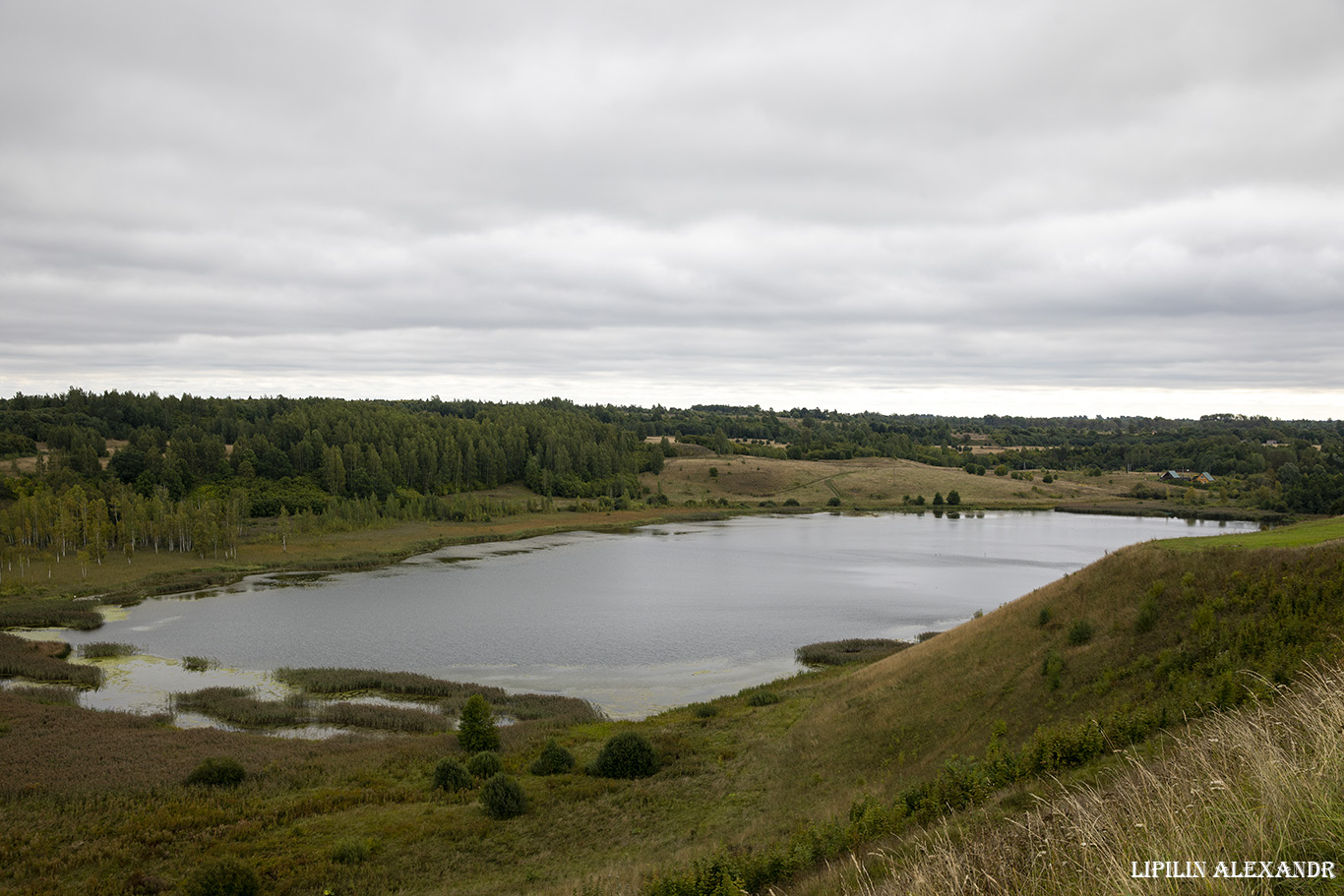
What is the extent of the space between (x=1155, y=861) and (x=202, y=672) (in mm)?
42435

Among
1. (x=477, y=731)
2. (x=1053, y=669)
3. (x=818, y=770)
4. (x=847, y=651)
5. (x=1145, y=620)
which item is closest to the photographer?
(x=1145, y=620)

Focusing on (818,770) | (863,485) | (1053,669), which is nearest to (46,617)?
(818,770)

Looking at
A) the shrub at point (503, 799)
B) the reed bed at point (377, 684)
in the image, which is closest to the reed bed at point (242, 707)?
the reed bed at point (377, 684)

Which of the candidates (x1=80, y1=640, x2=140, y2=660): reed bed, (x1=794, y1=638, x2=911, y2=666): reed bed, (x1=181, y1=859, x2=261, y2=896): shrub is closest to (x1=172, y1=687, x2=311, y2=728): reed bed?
(x1=80, y1=640, x2=140, y2=660): reed bed

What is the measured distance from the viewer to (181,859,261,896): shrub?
13.8 meters

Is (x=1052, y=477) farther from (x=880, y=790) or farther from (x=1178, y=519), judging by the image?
(x=880, y=790)

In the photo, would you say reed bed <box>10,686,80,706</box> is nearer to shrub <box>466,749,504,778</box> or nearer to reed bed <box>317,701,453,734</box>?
reed bed <box>317,701,453,734</box>

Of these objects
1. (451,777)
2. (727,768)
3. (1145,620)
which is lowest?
(727,768)

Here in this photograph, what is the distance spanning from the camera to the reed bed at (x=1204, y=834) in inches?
198

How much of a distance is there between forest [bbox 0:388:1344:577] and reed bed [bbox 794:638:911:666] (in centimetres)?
6055

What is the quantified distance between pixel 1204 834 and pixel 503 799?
1718cm

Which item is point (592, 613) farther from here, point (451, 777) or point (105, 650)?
point (451, 777)

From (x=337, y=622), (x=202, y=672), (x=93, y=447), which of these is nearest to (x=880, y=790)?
(x=202, y=672)

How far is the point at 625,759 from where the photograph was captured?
2227 cm
